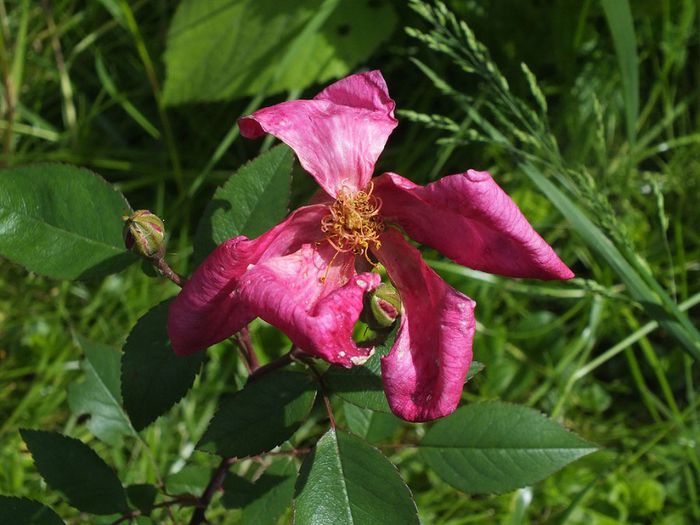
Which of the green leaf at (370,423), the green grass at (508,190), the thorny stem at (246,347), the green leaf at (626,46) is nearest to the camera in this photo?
the thorny stem at (246,347)

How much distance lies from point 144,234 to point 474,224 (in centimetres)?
33

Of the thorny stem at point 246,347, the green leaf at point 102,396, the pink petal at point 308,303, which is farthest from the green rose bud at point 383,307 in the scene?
the green leaf at point 102,396

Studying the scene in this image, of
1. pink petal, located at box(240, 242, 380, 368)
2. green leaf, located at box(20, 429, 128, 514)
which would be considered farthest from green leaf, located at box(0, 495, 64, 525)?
pink petal, located at box(240, 242, 380, 368)

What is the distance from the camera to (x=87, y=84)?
2.21 meters

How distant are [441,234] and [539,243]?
0.39 ft

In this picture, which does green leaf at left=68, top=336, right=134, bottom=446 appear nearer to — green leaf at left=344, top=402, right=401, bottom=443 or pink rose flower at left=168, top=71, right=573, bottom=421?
green leaf at left=344, top=402, right=401, bottom=443

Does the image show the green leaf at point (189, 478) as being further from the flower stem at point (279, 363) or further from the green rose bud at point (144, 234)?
the green rose bud at point (144, 234)

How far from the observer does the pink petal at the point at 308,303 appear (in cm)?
76

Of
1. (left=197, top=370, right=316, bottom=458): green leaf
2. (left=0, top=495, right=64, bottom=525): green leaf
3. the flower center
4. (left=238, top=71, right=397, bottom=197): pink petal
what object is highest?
(left=238, top=71, right=397, bottom=197): pink petal

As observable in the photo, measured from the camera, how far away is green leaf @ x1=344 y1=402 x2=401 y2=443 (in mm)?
1227

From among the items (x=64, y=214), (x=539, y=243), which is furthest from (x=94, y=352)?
(x=539, y=243)

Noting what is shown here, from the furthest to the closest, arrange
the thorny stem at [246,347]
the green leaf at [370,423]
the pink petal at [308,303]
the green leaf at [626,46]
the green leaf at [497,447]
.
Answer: the green leaf at [626,46] < the green leaf at [370,423] < the green leaf at [497,447] < the thorny stem at [246,347] < the pink petal at [308,303]

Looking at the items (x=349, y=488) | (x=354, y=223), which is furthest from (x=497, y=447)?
(x=354, y=223)

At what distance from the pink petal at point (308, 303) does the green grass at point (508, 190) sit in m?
0.92
